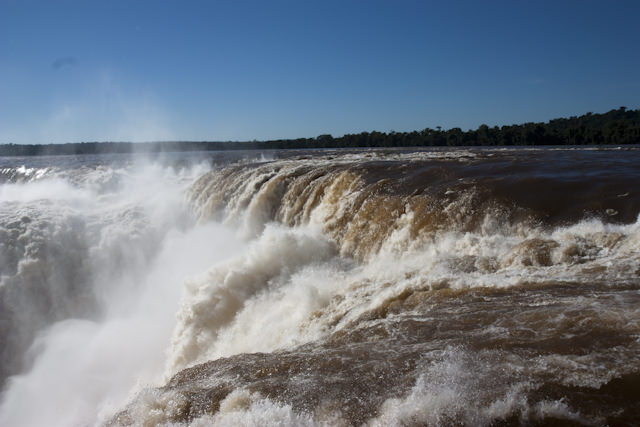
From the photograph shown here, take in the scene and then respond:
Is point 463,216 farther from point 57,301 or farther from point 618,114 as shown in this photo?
point 618,114

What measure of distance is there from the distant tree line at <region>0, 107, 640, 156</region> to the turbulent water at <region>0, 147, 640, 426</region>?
97.2 ft

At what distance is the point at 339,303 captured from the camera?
583cm

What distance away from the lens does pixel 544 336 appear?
3502mm

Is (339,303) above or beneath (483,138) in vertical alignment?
beneath

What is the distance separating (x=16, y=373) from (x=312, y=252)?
25.1 feet

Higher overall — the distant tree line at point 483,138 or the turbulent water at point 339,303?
the distant tree line at point 483,138

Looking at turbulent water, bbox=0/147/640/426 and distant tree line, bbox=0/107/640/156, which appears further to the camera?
distant tree line, bbox=0/107/640/156

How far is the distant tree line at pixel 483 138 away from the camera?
35.9m

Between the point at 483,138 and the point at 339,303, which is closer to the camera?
the point at 339,303

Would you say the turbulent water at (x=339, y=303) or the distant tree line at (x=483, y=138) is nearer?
the turbulent water at (x=339, y=303)

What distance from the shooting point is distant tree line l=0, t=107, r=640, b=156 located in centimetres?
3587

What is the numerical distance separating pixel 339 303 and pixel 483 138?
4863 cm

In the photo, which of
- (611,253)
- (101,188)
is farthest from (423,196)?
(101,188)

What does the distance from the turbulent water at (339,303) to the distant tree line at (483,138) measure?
29.6 metres
